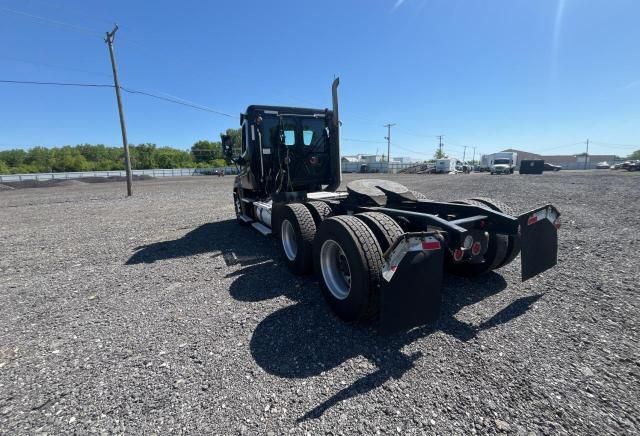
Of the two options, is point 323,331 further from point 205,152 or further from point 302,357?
point 205,152

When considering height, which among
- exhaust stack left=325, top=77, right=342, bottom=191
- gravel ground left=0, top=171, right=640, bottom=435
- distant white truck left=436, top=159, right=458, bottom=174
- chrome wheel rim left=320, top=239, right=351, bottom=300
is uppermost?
distant white truck left=436, top=159, right=458, bottom=174

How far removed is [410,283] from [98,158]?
4917 inches

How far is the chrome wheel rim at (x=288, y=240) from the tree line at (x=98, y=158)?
3474 inches

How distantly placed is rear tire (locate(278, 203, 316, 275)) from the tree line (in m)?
88.3

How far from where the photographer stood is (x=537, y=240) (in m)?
3.26

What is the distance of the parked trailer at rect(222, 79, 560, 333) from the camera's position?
2410 mm

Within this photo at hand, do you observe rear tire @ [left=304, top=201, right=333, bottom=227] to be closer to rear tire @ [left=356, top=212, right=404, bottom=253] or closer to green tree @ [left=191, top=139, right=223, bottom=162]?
rear tire @ [left=356, top=212, right=404, bottom=253]

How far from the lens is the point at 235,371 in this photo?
7.64ft

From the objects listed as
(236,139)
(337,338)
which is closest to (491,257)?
(337,338)

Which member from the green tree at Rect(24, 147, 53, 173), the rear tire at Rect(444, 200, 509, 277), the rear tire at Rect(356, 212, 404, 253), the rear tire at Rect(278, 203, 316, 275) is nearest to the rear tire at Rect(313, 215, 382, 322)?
the rear tire at Rect(356, 212, 404, 253)

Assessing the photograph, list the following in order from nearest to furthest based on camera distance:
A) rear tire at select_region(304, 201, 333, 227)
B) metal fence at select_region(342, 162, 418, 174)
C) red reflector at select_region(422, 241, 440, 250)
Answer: red reflector at select_region(422, 241, 440, 250) → rear tire at select_region(304, 201, 333, 227) → metal fence at select_region(342, 162, 418, 174)

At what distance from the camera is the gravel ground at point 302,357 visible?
1878 mm

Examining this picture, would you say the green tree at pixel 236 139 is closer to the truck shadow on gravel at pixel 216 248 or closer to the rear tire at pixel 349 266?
the truck shadow on gravel at pixel 216 248

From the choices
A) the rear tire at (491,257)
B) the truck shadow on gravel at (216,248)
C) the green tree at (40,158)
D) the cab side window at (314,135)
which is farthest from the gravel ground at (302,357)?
the green tree at (40,158)
